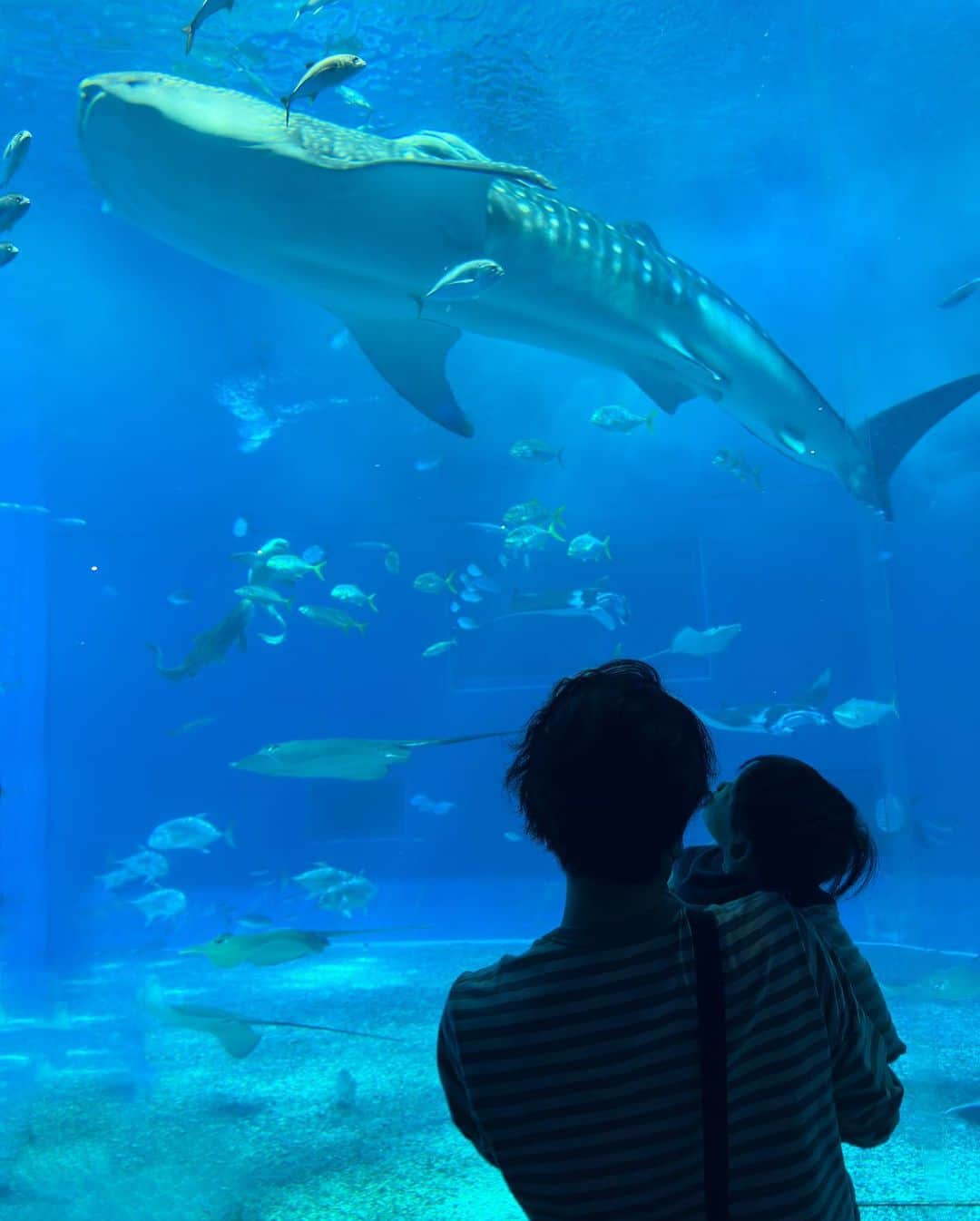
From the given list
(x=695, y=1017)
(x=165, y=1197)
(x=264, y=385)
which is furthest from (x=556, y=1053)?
(x=264, y=385)

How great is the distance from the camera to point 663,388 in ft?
17.9

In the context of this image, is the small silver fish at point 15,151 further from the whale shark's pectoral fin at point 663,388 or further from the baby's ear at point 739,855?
the baby's ear at point 739,855

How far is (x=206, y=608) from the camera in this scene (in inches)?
764

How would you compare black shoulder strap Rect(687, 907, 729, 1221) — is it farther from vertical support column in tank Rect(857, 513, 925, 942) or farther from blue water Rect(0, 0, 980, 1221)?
vertical support column in tank Rect(857, 513, 925, 942)

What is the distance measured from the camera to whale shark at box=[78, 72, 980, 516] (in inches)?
146

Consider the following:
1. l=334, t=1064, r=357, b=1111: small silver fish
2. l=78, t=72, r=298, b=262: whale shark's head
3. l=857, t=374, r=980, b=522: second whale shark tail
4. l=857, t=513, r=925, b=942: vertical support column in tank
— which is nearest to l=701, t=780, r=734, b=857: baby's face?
l=78, t=72, r=298, b=262: whale shark's head

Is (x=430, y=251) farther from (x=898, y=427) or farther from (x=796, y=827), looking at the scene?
(x=796, y=827)

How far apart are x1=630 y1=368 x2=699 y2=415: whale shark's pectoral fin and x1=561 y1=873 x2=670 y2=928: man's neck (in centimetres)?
471

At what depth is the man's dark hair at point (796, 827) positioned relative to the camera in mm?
1114

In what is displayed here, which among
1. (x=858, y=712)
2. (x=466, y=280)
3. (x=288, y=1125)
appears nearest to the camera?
(x=288, y=1125)

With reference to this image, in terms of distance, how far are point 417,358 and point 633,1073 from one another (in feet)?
16.2

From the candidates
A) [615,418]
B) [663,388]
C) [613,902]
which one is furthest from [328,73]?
[615,418]

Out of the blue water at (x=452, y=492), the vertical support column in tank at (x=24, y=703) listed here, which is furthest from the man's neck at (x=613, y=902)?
the vertical support column in tank at (x=24, y=703)

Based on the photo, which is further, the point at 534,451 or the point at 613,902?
the point at 534,451
